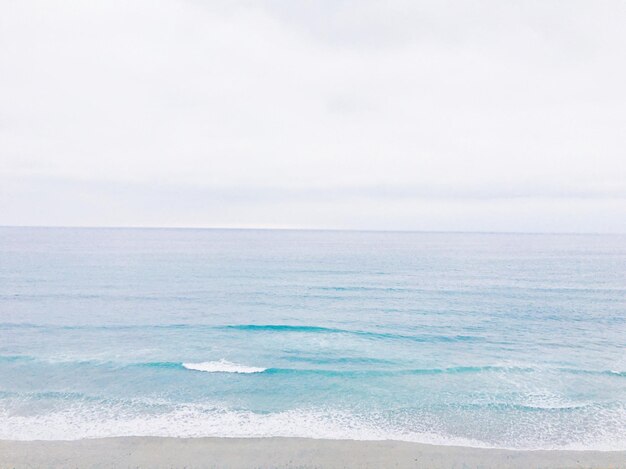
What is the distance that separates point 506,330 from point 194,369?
84.2ft

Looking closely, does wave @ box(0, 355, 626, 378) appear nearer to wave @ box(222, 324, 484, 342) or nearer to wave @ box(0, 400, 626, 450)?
wave @ box(0, 400, 626, 450)

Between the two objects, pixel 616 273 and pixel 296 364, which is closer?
pixel 296 364

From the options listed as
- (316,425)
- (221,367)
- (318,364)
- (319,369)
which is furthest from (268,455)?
(318,364)

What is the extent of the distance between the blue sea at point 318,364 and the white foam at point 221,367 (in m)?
0.07

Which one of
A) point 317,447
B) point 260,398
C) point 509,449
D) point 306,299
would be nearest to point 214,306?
point 306,299

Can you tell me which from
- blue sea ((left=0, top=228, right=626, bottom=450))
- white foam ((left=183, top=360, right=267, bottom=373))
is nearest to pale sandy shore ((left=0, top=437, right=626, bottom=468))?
blue sea ((left=0, top=228, right=626, bottom=450))

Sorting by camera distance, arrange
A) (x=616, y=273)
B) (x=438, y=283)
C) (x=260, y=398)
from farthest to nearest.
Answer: (x=616, y=273) < (x=438, y=283) < (x=260, y=398)

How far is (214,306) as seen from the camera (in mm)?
41062

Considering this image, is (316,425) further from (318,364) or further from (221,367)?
(221,367)

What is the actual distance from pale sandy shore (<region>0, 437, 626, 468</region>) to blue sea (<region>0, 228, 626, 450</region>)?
63 cm

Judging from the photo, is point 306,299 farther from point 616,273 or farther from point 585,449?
point 616,273

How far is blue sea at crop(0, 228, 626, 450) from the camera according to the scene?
18.0 m

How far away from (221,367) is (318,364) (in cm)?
624

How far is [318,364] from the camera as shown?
82.5ft
